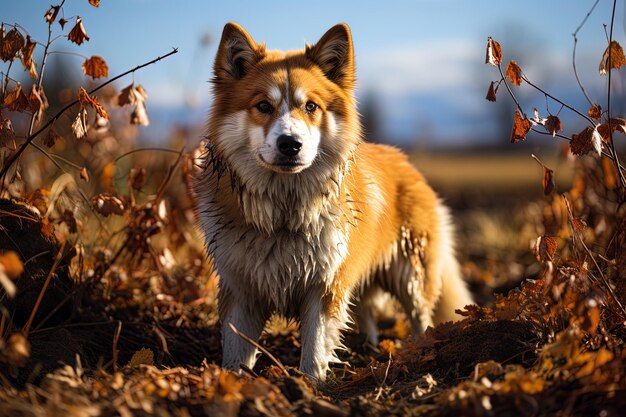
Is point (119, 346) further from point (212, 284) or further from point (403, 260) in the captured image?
point (403, 260)

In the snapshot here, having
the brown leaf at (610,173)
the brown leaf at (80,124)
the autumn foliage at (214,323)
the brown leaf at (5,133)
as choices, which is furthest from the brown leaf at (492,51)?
the brown leaf at (5,133)

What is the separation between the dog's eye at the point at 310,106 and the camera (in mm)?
3535

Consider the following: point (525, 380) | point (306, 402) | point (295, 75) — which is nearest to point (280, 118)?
point (295, 75)

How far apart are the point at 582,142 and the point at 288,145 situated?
1.56 m

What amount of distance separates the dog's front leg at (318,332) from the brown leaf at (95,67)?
1.85 metres

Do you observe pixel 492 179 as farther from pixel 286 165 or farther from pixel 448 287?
pixel 286 165

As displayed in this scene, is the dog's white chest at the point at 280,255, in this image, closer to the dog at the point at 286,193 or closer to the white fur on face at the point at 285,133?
the dog at the point at 286,193

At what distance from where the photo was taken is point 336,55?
12.4 ft

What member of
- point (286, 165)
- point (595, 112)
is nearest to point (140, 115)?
point (286, 165)

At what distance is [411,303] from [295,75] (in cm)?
205

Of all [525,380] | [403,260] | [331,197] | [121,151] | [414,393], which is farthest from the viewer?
[121,151]

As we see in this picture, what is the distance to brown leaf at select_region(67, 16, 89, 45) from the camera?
11.2 ft

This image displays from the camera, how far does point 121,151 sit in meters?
6.97

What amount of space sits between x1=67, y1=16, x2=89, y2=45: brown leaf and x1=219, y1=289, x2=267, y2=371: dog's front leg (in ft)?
5.55
